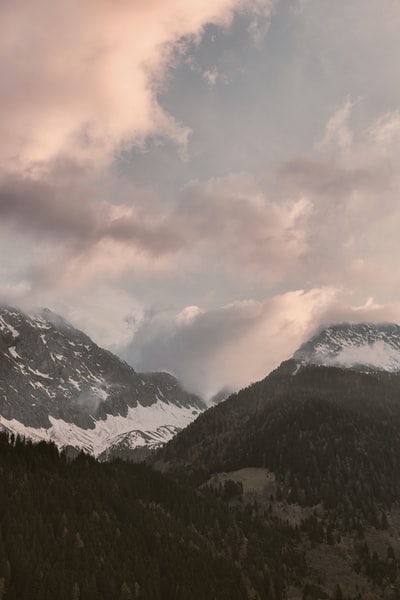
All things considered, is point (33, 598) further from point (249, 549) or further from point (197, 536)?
point (249, 549)

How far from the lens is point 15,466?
189875mm

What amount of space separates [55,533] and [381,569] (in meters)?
121

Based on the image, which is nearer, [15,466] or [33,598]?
[33,598]

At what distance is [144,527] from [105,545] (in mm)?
30991

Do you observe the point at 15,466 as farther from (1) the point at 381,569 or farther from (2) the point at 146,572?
(1) the point at 381,569

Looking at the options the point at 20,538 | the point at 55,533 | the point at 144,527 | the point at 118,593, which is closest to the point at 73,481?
the point at 144,527

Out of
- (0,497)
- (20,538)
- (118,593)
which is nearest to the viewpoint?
(118,593)

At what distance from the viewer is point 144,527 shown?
564 ft

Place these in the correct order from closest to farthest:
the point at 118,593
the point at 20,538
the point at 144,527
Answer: the point at 118,593
the point at 20,538
the point at 144,527

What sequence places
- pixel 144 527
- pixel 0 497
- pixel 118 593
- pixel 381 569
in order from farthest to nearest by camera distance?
pixel 381 569
pixel 144 527
pixel 0 497
pixel 118 593

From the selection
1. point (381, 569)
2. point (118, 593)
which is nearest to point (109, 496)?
point (118, 593)

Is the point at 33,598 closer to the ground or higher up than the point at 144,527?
closer to the ground

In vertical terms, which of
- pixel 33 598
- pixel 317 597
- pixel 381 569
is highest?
pixel 381 569

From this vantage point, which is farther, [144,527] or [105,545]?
[144,527]
